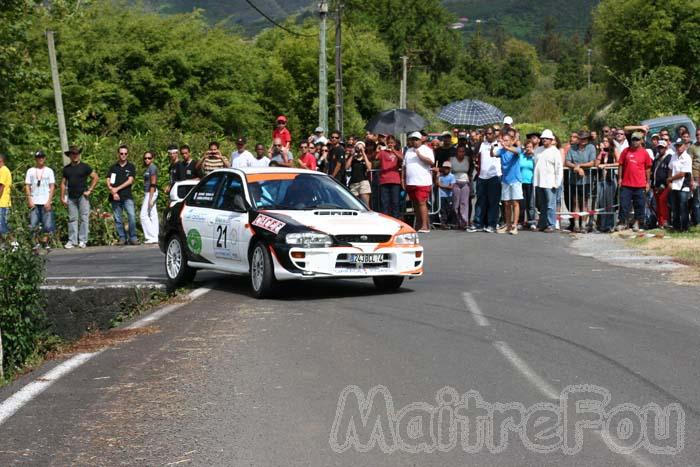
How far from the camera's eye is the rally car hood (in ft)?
45.7

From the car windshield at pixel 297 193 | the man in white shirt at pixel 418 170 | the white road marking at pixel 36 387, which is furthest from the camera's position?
the man in white shirt at pixel 418 170

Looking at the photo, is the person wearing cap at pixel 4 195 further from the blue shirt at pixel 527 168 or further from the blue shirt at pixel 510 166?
the blue shirt at pixel 527 168

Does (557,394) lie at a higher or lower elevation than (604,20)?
lower

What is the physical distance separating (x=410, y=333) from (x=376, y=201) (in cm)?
1409

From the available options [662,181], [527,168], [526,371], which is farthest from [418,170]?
[526,371]

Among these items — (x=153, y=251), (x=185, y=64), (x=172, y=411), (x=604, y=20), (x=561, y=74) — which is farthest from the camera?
(x=561, y=74)

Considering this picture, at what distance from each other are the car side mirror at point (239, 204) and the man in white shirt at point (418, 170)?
331 inches

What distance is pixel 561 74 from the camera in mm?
158250

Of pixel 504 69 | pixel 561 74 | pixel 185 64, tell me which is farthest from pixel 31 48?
pixel 561 74

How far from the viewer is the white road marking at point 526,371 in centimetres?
842

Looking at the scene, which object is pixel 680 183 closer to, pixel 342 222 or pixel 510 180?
pixel 510 180

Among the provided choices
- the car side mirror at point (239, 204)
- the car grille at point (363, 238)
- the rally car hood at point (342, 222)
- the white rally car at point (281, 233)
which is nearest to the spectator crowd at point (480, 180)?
the white rally car at point (281, 233)

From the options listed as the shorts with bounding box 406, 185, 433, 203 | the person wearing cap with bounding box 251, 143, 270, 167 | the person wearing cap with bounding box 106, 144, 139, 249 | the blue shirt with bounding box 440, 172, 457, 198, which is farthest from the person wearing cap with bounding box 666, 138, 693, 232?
the person wearing cap with bounding box 106, 144, 139, 249

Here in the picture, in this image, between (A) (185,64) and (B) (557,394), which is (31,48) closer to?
(A) (185,64)
